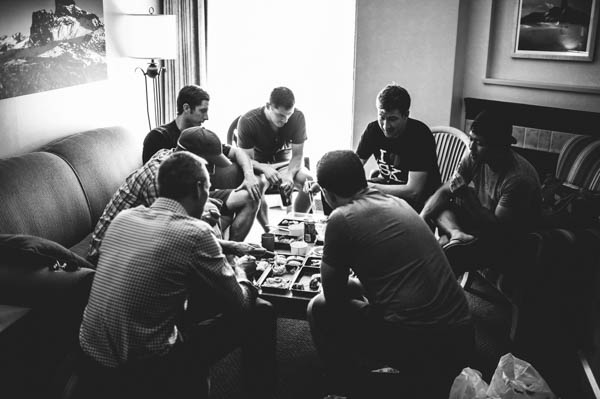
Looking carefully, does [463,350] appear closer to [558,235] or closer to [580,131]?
[558,235]

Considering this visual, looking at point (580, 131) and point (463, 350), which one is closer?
point (463, 350)

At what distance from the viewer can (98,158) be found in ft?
11.8

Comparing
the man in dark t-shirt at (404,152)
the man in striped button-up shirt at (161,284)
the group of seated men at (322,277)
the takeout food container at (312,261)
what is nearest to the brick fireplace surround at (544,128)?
the man in dark t-shirt at (404,152)

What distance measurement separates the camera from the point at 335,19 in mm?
5156

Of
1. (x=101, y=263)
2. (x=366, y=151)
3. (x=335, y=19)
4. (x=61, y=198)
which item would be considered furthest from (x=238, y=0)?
(x=101, y=263)

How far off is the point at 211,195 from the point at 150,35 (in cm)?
133

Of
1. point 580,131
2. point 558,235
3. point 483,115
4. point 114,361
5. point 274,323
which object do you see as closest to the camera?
point 114,361

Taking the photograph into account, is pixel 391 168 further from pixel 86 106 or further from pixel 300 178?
pixel 86 106

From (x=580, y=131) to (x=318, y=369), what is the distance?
2.77m

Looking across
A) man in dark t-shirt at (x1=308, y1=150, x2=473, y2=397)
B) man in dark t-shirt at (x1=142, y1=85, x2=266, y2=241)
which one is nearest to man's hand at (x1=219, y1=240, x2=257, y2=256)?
man in dark t-shirt at (x1=308, y1=150, x2=473, y2=397)

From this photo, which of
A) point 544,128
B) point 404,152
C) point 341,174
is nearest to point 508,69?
point 544,128

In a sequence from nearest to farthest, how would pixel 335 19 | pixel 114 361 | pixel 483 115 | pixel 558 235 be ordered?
pixel 114 361 < pixel 558 235 < pixel 483 115 < pixel 335 19

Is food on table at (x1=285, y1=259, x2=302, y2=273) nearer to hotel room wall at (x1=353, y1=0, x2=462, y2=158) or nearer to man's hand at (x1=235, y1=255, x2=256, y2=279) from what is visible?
Result: man's hand at (x1=235, y1=255, x2=256, y2=279)

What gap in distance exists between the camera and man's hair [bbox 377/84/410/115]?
3.42 m
